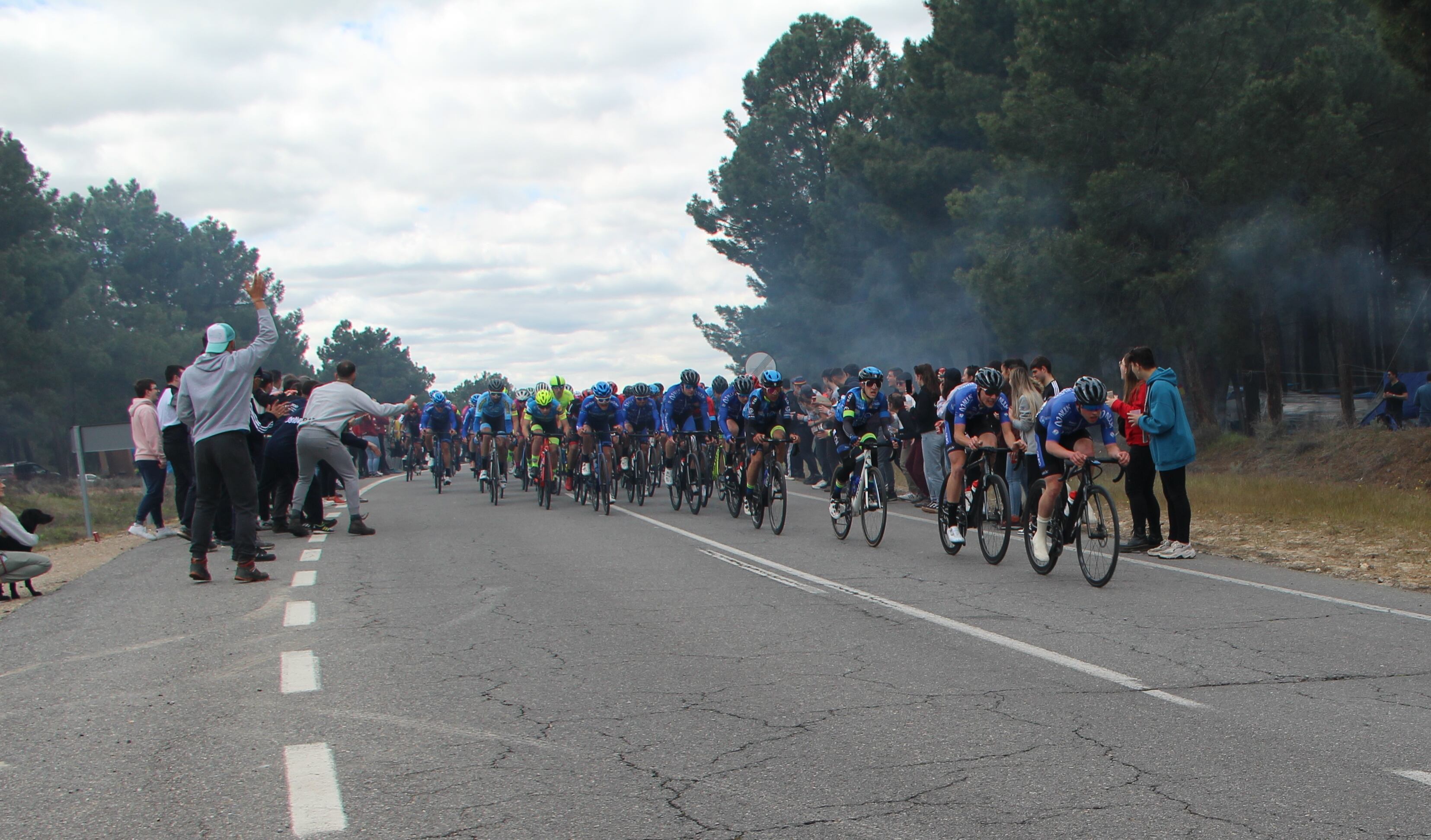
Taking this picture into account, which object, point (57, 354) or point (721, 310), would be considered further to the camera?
point (721, 310)

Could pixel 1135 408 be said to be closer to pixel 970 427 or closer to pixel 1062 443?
pixel 970 427

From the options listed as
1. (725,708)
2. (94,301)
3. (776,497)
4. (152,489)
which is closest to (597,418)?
(776,497)

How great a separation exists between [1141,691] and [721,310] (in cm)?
6208

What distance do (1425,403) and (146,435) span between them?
2064 cm

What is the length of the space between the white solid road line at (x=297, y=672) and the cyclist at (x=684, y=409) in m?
11.0

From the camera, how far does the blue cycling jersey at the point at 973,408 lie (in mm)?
11805

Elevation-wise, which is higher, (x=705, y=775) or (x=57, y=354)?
(x=57, y=354)

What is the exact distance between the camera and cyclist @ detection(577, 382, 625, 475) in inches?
720

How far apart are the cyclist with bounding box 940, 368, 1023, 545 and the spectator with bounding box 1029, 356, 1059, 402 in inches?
60.5

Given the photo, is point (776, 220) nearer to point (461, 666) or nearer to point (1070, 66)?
point (1070, 66)

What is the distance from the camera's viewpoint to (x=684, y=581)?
10312 mm

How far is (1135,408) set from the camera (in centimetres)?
1202

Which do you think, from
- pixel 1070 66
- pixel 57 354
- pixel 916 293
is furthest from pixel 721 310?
pixel 1070 66

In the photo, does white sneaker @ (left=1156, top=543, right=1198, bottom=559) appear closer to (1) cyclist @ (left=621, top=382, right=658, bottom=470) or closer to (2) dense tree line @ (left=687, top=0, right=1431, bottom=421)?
(1) cyclist @ (left=621, top=382, right=658, bottom=470)
